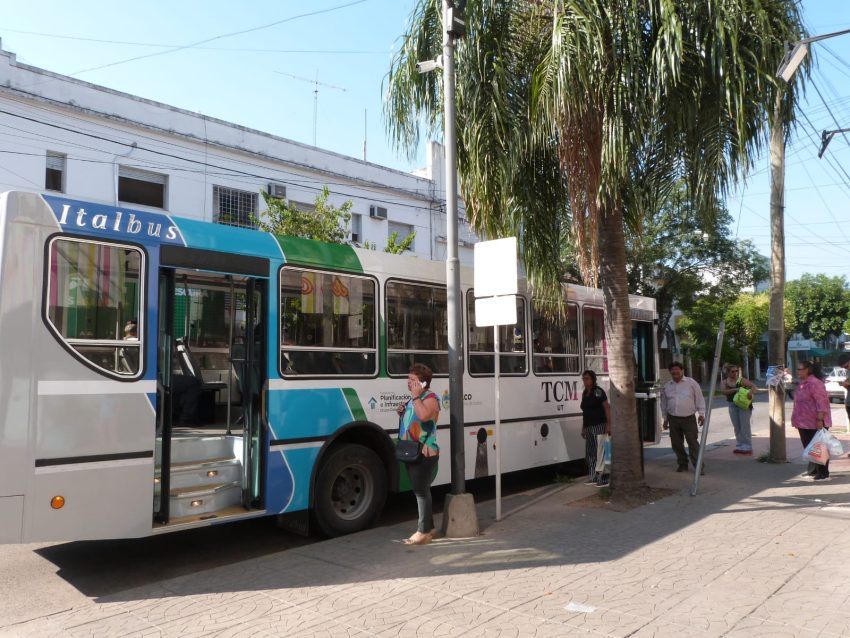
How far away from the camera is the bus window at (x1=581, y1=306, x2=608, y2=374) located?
10344mm

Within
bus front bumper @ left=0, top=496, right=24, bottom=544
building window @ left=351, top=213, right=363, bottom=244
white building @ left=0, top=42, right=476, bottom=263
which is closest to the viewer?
bus front bumper @ left=0, top=496, right=24, bottom=544

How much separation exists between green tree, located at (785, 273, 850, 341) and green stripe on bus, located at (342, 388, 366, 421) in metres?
47.1

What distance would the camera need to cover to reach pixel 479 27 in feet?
26.3

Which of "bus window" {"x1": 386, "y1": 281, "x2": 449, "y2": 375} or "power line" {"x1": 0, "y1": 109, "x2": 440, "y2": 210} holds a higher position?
"power line" {"x1": 0, "y1": 109, "x2": 440, "y2": 210}

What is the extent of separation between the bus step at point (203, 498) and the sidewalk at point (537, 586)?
53 centimetres

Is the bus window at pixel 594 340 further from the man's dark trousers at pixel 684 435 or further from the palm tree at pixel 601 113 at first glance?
the palm tree at pixel 601 113

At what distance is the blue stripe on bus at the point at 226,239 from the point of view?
5.97 m

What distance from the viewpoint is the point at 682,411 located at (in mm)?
10375

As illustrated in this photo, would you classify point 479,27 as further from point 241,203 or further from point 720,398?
point 720,398

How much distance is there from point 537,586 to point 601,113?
201 inches

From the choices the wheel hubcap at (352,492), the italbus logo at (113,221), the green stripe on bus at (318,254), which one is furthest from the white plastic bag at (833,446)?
the italbus logo at (113,221)

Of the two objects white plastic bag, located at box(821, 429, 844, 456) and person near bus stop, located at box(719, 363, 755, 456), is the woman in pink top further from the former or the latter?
person near bus stop, located at box(719, 363, 755, 456)

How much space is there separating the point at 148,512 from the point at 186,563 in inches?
42.4

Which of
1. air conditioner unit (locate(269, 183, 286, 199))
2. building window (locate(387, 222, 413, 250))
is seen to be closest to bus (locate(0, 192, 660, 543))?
→ air conditioner unit (locate(269, 183, 286, 199))
